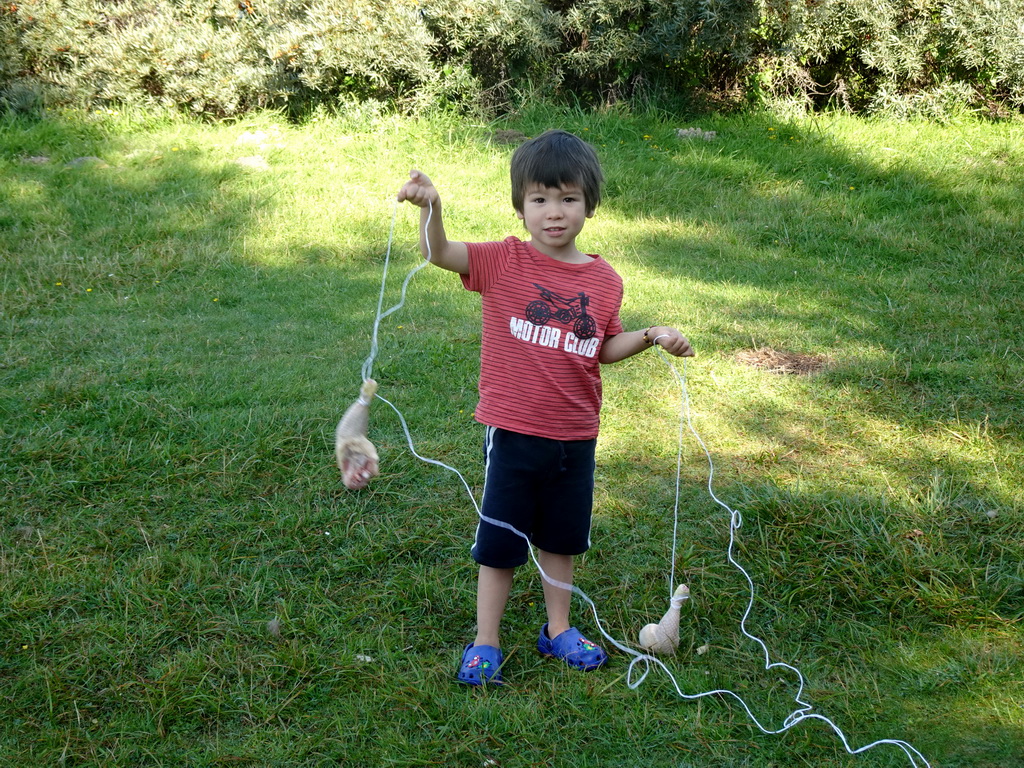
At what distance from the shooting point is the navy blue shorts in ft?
8.50

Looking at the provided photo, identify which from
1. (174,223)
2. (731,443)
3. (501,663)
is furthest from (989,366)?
(174,223)

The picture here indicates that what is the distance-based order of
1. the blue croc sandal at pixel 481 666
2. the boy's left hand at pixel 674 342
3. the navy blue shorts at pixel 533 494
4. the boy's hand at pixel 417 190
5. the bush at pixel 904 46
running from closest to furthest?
the boy's hand at pixel 417 190
the boy's left hand at pixel 674 342
the navy blue shorts at pixel 533 494
the blue croc sandal at pixel 481 666
the bush at pixel 904 46

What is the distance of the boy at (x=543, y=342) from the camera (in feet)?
8.32

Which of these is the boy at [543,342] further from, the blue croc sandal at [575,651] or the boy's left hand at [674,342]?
the blue croc sandal at [575,651]

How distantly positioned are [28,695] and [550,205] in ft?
6.34

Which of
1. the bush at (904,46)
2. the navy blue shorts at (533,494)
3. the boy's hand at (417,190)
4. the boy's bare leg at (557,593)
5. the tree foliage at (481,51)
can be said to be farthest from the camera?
the tree foliage at (481,51)

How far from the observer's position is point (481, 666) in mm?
2721

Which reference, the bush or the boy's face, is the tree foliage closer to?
the bush

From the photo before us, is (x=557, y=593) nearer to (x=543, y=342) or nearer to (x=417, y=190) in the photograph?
(x=543, y=342)

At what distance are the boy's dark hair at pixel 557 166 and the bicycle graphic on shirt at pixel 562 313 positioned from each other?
0.24 meters

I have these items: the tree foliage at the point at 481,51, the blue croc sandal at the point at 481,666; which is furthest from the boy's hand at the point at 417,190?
the tree foliage at the point at 481,51

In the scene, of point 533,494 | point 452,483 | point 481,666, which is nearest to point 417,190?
point 533,494

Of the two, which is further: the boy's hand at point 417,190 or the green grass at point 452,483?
the green grass at point 452,483

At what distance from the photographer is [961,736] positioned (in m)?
2.48
